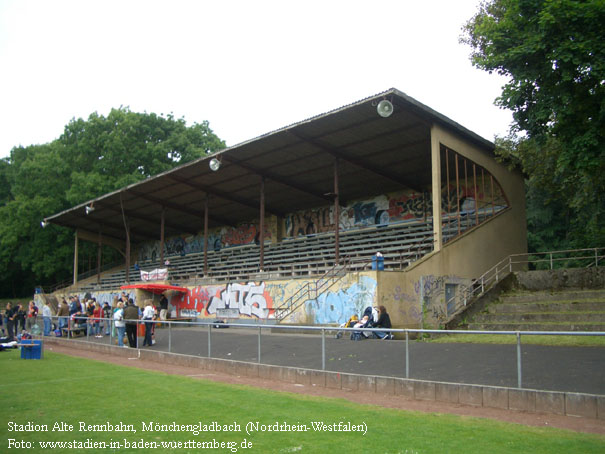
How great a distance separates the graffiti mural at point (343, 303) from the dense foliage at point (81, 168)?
3026 centimetres

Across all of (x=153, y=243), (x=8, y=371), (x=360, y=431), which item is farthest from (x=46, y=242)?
(x=360, y=431)

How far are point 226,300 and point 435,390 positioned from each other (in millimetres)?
21920

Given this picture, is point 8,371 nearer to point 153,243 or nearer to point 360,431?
point 360,431

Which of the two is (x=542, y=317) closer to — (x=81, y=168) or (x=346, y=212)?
(x=346, y=212)

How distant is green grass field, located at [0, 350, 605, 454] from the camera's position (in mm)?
6406

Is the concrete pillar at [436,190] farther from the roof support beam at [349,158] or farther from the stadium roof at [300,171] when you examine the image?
the roof support beam at [349,158]

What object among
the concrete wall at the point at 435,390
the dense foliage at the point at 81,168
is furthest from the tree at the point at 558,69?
the dense foliage at the point at 81,168

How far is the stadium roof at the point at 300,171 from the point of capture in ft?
79.6

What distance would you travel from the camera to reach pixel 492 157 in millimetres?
27469

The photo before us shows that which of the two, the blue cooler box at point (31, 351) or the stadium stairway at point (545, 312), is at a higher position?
the stadium stairway at point (545, 312)

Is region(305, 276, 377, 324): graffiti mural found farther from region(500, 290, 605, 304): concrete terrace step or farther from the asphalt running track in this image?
the asphalt running track

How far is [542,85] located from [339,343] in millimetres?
8665

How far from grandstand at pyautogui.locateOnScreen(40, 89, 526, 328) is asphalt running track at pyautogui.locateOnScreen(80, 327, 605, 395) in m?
7.62

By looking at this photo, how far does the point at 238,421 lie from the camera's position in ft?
25.6
